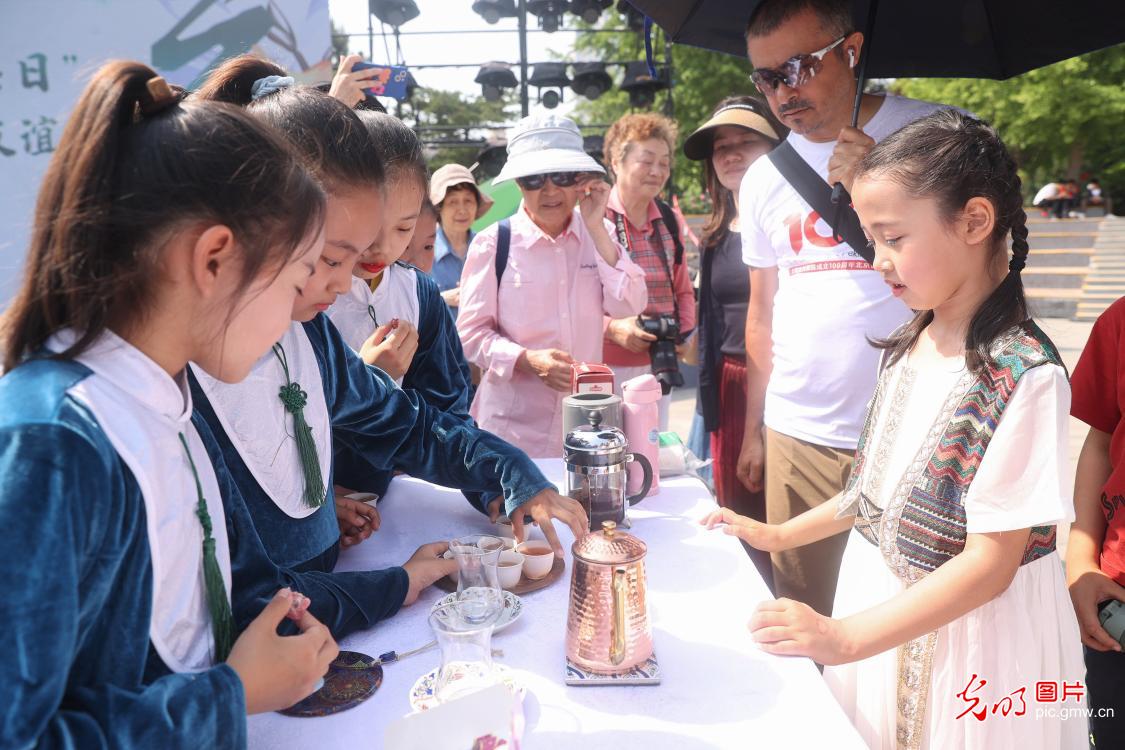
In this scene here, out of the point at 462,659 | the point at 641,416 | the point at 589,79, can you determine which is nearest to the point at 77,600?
the point at 462,659

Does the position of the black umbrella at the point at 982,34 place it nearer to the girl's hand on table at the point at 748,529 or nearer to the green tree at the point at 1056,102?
the girl's hand on table at the point at 748,529

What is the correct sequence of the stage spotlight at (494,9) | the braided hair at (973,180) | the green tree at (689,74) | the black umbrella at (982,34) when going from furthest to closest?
the green tree at (689,74)
the stage spotlight at (494,9)
the black umbrella at (982,34)
the braided hair at (973,180)

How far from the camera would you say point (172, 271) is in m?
0.82

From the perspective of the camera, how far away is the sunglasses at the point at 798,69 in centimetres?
213

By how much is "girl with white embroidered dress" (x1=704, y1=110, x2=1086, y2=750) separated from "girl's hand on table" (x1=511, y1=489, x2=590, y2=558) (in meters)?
0.46

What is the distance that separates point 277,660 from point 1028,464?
1.21 m

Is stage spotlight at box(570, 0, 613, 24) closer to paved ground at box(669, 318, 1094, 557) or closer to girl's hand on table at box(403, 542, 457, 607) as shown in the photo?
paved ground at box(669, 318, 1094, 557)

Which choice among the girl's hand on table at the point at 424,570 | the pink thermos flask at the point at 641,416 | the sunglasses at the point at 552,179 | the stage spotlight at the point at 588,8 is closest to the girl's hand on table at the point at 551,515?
the girl's hand on table at the point at 424,570

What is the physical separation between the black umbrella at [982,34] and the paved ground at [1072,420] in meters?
1.94

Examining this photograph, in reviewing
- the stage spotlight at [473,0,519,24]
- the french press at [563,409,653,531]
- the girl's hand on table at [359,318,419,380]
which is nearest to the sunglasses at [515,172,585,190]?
the girl's hand on table at [359,318,419,380]

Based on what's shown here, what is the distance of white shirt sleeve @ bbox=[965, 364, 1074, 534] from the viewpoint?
1.20 meters

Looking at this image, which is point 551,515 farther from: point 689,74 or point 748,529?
point 689,74

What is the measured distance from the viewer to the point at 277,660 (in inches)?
36.4

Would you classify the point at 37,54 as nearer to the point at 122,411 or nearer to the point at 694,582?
→ the point at 122,411
